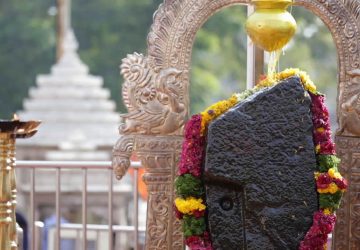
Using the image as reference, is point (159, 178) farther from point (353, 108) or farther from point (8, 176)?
point (353, 108)

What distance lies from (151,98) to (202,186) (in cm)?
100

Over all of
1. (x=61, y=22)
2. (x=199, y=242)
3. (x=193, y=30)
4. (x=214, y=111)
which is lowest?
(x=199, y=242)

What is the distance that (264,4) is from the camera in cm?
988

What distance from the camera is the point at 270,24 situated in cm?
981

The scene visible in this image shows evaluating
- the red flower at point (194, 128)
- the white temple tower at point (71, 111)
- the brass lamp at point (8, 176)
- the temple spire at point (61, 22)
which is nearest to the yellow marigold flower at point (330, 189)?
the red flower at point (194, 128)

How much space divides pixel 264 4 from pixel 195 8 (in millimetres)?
736

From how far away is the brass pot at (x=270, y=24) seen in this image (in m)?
9.82

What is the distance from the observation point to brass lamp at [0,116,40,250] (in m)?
9.52

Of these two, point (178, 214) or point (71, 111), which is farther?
point (71, 111)

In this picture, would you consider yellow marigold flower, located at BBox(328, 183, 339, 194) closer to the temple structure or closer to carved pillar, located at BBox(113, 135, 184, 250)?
carved pillar, located at BBox(113, 135, 184, 250)

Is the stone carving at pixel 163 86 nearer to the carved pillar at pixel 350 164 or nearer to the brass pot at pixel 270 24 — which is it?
the carved pillar at pixel 350 164

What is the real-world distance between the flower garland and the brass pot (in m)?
0.32

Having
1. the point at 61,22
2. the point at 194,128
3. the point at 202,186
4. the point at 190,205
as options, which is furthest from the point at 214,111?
the point at 61,22

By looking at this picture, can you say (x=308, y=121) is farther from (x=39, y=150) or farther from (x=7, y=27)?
(x=7, y=27)
